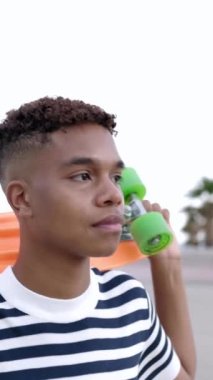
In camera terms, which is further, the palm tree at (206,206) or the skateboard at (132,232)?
the palm tree at (206,206)

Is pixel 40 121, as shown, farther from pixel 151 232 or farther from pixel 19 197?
pixel 151 232

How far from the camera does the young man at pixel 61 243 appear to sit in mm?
1827

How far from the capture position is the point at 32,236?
1.89 m

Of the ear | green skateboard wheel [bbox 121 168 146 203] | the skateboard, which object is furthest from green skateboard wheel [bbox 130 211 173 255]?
the ear

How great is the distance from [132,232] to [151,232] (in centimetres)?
8

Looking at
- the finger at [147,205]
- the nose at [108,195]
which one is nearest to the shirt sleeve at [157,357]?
the finger at [147,205]

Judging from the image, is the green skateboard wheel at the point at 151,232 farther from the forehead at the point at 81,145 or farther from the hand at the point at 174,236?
the forehead at the point at 81,145

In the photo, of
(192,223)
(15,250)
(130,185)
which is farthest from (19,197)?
(192,223)

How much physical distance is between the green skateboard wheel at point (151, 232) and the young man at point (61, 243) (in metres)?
0.19

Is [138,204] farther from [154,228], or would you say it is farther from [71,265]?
[71,265]

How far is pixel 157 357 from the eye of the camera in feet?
6.85

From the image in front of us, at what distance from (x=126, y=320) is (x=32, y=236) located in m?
0.31

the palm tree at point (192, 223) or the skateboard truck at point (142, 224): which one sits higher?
the palm tree at point (192, 223)

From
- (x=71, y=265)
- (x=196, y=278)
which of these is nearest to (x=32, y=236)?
(x=71, y=265)
